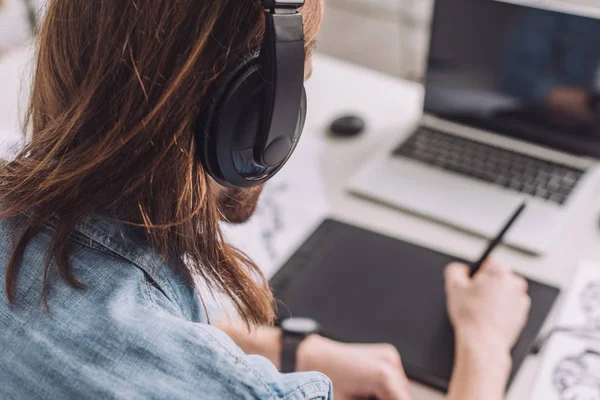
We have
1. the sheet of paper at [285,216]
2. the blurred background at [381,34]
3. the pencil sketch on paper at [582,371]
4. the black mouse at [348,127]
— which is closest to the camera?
the pencil sketch on paper at [582,371]

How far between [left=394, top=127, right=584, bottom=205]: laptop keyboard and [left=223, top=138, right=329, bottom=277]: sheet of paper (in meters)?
0.16

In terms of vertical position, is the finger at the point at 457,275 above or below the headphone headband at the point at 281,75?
below

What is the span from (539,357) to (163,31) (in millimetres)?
573

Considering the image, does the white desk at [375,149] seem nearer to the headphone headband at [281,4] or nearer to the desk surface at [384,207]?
the desk surface at [384,207]

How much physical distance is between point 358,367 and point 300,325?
10cm

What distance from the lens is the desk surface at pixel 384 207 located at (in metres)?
0.86

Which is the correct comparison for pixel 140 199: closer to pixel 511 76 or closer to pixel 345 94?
pixel 511 76

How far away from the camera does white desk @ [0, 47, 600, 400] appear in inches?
33.7

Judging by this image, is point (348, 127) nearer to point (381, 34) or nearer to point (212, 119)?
point (212, 119)

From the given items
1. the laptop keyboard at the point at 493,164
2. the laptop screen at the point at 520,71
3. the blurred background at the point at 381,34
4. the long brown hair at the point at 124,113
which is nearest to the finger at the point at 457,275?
the laptop keyboard at the point at 493,164

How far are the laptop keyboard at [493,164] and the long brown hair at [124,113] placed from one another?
0.56 metres

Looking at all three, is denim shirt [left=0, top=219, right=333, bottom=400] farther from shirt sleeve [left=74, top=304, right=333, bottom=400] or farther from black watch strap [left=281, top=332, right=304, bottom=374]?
black watch strap [left=281, top=332, right=304, bottom=374]

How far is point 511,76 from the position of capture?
0.97 meters

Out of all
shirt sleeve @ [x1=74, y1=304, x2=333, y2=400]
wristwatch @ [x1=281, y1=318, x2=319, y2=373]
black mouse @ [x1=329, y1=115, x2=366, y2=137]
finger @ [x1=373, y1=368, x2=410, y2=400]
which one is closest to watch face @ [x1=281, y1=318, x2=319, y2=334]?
wristwatch @ [x1=281, y1=318, x2=319, y2=373]
